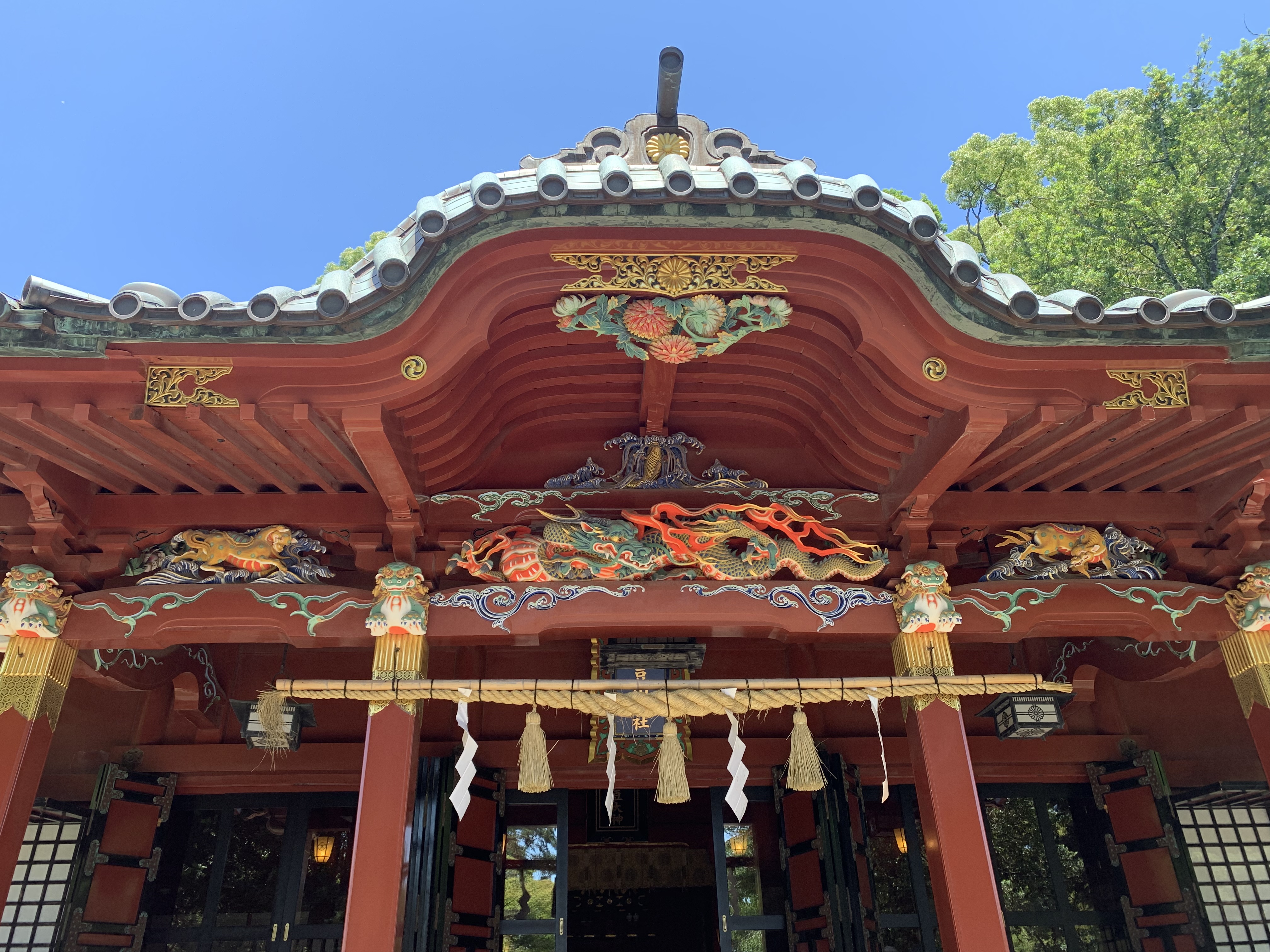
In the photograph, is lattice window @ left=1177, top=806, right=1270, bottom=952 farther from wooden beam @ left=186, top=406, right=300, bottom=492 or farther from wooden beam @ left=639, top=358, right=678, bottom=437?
wooden beam @ left=186, top=406, right=300, bottom=492

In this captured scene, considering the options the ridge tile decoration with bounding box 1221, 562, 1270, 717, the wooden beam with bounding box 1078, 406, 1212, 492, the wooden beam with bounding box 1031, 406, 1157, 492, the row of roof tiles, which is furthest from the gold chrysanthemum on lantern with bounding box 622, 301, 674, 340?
the ridge tile decoration with bounding box 1221, 562, 1270, 717

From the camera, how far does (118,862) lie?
6.49m

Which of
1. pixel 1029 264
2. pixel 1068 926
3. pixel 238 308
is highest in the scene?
pixel 1029 264

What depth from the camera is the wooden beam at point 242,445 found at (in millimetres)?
4598

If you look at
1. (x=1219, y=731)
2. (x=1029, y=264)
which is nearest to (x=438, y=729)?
(x=1219, y=731)

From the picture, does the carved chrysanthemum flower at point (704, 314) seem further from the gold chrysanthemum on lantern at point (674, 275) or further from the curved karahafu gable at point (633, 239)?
the curved karahafu gable at point (633, 239)

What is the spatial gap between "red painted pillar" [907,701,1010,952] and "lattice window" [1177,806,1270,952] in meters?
3.31

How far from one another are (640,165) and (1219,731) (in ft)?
22.0

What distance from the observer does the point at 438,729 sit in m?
7.04

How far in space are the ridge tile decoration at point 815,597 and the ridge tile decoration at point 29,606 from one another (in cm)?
379

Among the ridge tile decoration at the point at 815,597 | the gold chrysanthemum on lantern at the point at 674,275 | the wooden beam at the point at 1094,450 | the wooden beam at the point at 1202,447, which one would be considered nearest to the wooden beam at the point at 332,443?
the gold chrysanthemum on lantern at the point at 674,275

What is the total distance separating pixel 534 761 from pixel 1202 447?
437 cm

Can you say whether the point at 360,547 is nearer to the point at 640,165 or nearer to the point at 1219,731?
the point at 640,165

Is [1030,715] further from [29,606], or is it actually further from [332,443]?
[29,606]
